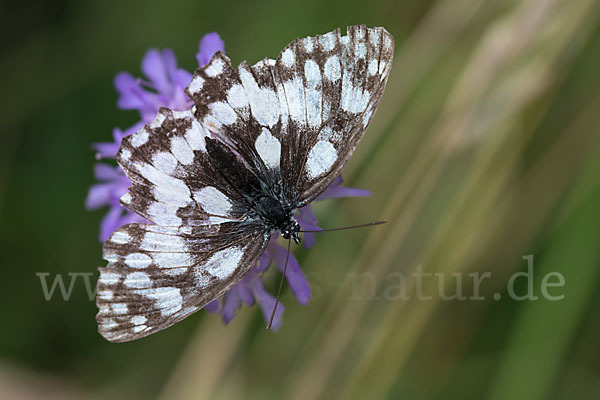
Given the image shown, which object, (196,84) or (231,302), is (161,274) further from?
(196,84)

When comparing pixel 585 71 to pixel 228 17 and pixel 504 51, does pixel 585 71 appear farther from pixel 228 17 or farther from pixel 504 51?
pixel 228 17

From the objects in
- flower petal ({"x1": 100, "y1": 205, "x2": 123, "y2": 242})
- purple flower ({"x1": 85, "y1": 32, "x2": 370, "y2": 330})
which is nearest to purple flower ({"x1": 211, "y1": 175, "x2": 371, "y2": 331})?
purple flower ({"x1": 85, "y1": 32, "x2": 370, "y2": 330})

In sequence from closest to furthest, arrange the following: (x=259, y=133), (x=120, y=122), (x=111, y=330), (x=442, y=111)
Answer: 1. (x=111, y=330)
2. (x=259, y=133)
3. (x=442, y=111)
4. (x=120, y=122)

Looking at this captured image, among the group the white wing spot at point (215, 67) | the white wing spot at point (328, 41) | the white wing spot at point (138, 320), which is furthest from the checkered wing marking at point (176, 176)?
the white wing spot at point (328, 41)

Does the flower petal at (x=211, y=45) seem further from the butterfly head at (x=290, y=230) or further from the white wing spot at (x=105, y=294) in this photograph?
the white wing spot at (x=105, y=294)

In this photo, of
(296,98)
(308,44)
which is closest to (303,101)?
(296,98)

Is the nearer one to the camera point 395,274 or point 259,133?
point 259,133

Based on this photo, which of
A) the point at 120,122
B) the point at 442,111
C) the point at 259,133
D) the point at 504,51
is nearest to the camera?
the point at 259,133

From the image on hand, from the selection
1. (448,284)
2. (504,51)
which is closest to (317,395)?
(448,284)
